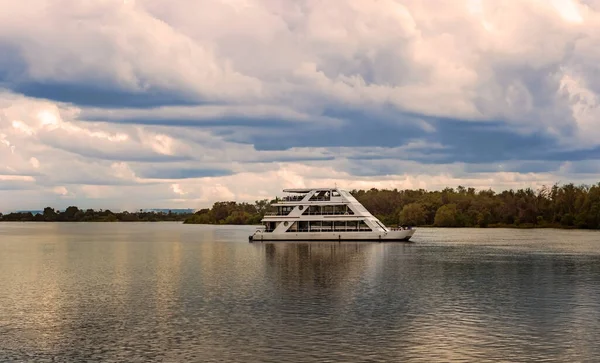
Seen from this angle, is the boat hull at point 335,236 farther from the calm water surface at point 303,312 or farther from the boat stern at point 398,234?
the calm water surface at point 303,312

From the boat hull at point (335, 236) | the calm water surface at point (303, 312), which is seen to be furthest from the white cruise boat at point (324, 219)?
the calm water surface at point (303, 312)

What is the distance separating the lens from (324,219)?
434 ft

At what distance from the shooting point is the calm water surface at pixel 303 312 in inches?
1499

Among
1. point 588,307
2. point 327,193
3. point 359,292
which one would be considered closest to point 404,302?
point 359,292

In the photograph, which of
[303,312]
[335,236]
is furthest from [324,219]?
[303,312]

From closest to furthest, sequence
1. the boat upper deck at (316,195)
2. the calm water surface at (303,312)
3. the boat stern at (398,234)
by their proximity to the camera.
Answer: the calm water surface at (303,312) → the boat upper deck at (316,195) → the boat stern at (398,234)

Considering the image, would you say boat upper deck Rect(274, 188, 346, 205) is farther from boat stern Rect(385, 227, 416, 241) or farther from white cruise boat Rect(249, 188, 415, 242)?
boat stern Rect(385, 227, 416, 241)

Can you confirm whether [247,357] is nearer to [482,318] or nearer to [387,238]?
[482,318]

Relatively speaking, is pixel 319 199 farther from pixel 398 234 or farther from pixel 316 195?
pixel 398 234

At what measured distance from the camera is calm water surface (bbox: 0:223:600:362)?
38062 millimetres

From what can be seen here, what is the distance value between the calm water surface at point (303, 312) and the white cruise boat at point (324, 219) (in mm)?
38413

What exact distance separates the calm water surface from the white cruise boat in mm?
38413

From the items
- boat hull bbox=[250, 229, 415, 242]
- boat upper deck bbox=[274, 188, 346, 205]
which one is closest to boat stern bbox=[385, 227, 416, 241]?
boat hull bbox=[250, 229, 415, 242]

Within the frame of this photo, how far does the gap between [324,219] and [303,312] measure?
8187 cm
